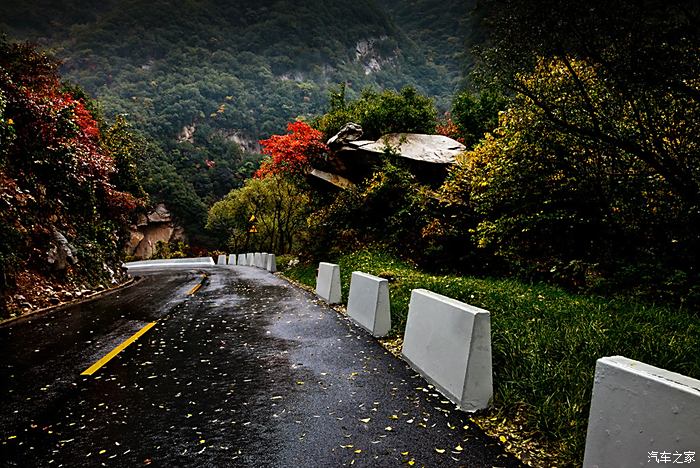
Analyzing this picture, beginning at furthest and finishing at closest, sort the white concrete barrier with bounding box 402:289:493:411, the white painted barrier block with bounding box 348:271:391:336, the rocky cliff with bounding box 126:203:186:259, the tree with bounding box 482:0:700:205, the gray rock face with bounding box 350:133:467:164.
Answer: the rocky cliff with bounding box 126:203:186:259, the gray rock face with bounding box 350:133:467:164, the white painted barrier block with bounding box 348:271:391:336, the tree with bounding box 482:0:700:205, the white concrete barrier with bounding box 402:289:493:411

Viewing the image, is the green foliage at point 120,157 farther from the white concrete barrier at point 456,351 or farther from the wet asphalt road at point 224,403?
the white concrete barrier at point 456,351

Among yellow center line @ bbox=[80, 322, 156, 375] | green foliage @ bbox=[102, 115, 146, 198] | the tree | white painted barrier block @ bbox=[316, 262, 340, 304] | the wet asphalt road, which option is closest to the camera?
the wet asphalt road

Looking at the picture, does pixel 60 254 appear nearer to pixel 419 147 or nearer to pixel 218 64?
pixel 419 147

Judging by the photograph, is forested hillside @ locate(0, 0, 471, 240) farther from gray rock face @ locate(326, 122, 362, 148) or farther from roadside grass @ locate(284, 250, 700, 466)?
roadside grass @ locate(284, 250, 700, 466)

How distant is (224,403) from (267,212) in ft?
119

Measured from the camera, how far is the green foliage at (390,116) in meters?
21.3

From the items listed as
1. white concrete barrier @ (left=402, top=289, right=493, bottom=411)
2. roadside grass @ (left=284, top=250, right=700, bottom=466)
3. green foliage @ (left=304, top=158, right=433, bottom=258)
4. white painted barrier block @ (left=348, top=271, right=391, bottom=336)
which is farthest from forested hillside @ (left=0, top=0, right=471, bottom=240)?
white concrete barrier @ (left=402, top=289, right=493, bottom=411)

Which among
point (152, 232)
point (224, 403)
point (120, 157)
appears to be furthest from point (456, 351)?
point (152, 232)

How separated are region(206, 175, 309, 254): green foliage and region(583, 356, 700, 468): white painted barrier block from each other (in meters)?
31.6

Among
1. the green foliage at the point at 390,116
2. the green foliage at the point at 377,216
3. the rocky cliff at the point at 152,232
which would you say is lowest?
the rocky cliff at the point at 152,232

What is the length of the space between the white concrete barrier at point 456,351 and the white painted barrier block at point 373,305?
6.31 feet

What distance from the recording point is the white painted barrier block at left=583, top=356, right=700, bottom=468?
226 centimetres

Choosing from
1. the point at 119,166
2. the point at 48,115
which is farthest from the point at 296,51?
the point at 48,115

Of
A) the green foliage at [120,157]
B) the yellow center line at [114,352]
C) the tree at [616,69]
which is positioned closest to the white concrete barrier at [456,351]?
the yellow center line at [114,352]
